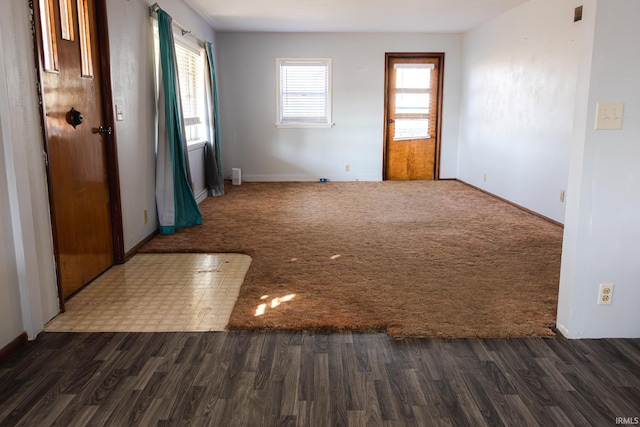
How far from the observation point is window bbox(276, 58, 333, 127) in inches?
316

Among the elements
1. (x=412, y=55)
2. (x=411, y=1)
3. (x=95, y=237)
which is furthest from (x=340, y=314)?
(x=412, y=55)

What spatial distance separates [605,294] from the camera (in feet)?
8.39

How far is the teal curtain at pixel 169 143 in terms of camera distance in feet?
15.5

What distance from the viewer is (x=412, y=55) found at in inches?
316

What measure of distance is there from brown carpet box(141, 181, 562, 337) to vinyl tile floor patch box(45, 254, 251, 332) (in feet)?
0.45

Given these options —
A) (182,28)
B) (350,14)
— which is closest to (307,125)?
(350,14)

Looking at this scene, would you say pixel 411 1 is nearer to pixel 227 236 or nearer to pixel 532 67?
pixel 532 67

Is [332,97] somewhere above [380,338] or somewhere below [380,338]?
above

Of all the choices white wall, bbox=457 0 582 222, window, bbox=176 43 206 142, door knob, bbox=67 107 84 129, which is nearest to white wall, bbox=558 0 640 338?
white wall, bbox=457 0 582 222

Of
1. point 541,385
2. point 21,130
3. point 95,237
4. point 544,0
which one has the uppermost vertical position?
point 544,0

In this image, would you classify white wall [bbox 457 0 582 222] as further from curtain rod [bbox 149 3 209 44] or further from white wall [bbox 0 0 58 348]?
white wall [bbox 0 0 58 348]

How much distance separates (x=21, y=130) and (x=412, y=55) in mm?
6610

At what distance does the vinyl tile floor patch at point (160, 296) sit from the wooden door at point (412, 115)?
15.9 ft

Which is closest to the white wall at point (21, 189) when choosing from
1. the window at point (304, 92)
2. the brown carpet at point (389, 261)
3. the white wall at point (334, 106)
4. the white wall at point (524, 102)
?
the brown carpet at point (389, 261)
